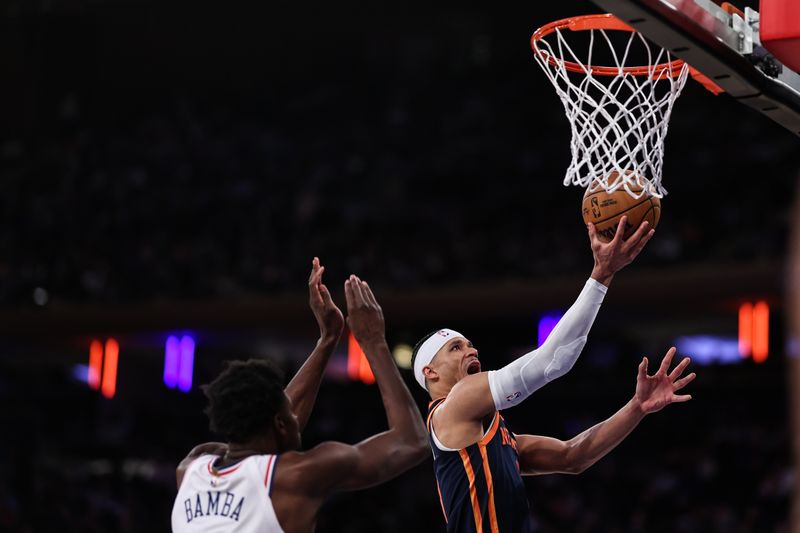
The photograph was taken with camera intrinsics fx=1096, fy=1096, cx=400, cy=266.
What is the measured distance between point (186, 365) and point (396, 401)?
12904 mm

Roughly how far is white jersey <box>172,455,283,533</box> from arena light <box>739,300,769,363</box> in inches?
414

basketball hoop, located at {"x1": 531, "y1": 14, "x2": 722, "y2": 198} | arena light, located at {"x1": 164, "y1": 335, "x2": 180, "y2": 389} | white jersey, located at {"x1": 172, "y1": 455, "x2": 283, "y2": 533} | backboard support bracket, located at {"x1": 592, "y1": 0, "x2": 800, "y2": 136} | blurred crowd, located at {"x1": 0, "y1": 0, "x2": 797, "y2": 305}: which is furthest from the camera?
arena light, located at {"x1": 164, "y1": 335, "x2": 180, "y2": 389}

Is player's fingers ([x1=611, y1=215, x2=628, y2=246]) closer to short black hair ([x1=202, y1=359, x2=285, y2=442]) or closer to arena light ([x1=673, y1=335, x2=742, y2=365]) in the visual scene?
short black hair ([x1=202, y1=359, x2=285, y2=442])

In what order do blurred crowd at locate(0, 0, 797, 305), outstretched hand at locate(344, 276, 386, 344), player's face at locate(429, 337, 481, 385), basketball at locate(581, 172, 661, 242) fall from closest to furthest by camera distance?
outstretched hand at locate(344, 276, 386, 344), basketball at locate(581, 172, 661, 242), player's face at locate(429, 337, 481, 385), blurred crowd at locate(0, 0, 797, 305)

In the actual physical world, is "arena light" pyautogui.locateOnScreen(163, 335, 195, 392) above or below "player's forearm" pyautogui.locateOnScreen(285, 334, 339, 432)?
above

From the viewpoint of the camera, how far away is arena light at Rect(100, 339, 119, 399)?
15.9 metres

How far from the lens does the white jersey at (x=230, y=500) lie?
2947mm

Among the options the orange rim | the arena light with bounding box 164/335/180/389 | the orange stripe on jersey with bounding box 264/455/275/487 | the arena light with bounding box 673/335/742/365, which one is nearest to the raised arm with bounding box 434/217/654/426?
the orange rim

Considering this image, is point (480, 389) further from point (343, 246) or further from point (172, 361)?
point (172, 361)

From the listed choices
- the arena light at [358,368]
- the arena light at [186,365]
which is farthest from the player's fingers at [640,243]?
the arena light at [186,365]

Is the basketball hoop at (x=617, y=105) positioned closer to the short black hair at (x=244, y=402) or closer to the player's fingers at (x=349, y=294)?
the player's fingers at (x=349, y=294)

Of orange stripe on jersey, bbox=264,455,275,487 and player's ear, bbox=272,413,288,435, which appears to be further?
player's ear, bbox=272,413,288,435

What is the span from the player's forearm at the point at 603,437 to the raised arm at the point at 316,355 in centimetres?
109

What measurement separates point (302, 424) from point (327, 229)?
1055 centimetres
